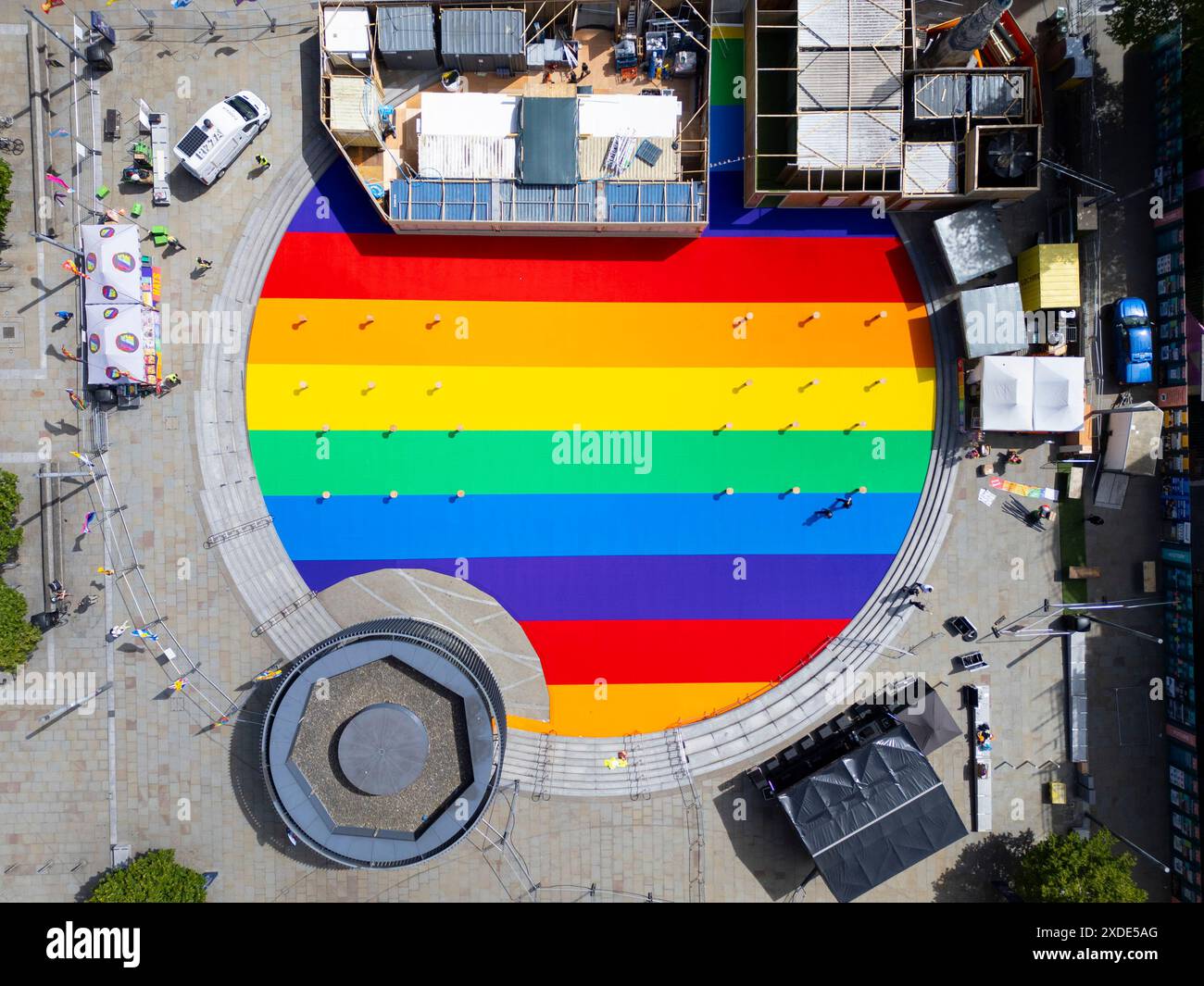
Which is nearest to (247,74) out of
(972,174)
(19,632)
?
(19,632)

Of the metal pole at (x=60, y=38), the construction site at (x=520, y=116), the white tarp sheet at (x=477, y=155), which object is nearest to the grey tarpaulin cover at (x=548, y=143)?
the construction site at (x=520, y=116)

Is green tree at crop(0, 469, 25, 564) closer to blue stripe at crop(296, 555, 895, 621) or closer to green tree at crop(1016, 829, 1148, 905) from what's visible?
blue stripe at crop(296, 555, 895, 621)

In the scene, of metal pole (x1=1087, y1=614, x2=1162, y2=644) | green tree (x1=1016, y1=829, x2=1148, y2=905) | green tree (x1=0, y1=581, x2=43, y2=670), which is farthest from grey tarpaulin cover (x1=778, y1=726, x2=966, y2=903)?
green tree (x1=0, y1=581, x2=43, y2=670)

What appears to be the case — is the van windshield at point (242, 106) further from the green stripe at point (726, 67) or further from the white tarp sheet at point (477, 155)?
the green stripe at point (726, 67)

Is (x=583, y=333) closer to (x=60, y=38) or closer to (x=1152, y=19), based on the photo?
(x=60, y=38)

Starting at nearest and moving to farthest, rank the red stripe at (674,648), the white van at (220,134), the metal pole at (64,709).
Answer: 1. the white van at (220,134)
2. the metal pole at (64,709)
3. the red stripe at (674,648)

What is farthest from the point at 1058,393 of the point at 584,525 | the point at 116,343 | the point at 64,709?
the point at 64,709
